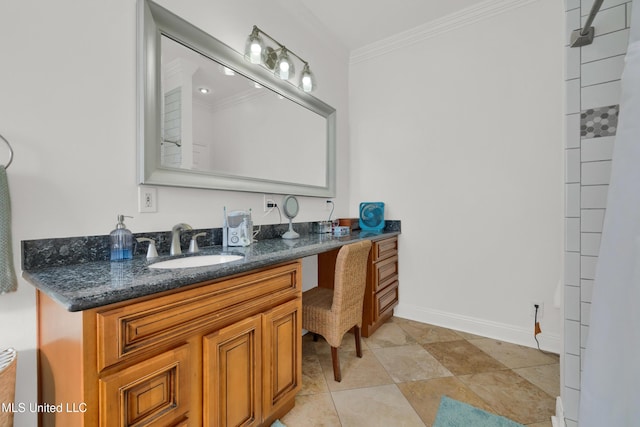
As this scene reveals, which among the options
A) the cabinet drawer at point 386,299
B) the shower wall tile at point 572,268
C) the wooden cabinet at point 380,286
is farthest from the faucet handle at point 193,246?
the shower wall tile at point 572,268

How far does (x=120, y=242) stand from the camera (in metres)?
1.11

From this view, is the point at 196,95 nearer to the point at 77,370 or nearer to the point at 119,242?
the point at 119,242

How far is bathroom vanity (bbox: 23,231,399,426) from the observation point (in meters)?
0.67

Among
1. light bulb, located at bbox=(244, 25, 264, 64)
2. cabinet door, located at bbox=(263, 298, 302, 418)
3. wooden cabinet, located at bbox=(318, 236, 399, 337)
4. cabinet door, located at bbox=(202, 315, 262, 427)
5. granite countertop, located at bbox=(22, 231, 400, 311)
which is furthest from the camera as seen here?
wooden cabinet, located at bbox=(318, 236, 399, 337)

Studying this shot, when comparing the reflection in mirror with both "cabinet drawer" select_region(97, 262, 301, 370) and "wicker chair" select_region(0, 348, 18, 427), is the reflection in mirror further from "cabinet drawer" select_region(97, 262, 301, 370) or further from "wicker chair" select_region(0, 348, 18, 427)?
"wicker chair" select_region(0, 348, 18, 427)

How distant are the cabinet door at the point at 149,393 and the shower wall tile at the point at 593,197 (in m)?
1.55

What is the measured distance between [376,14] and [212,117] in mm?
1711

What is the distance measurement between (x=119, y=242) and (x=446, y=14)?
2.87 m

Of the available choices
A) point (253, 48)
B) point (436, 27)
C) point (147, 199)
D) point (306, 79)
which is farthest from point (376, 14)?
point (147, 199)

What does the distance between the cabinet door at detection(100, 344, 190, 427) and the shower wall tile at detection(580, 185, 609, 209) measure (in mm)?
1546

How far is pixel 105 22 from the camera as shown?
3.71 feet

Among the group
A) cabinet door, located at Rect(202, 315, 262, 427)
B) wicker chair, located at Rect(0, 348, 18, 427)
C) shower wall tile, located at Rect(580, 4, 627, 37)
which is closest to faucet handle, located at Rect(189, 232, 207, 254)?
cabinet door, located at Rect(202, 315, 262, 427)

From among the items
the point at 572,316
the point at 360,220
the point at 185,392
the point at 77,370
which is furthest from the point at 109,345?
the point at 360,220

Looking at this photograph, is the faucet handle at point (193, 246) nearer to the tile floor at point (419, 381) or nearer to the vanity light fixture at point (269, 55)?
the tile floor at point (419, 381)
